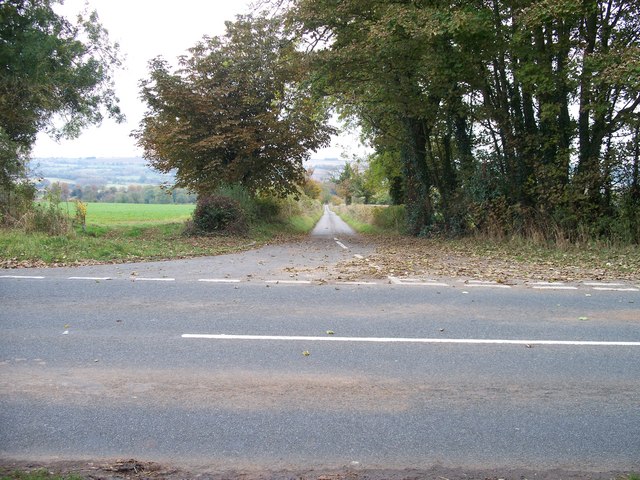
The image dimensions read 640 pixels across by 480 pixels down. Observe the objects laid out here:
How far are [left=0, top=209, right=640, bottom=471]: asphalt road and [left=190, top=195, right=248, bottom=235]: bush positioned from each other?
43.5 feet

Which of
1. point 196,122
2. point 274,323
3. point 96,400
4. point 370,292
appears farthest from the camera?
point 196,122

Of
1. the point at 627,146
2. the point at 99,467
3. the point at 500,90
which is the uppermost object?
the point at 500,90

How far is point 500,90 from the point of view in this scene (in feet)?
66.7

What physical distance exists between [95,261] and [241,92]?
14644 mm

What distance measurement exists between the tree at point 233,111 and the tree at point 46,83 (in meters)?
4.74

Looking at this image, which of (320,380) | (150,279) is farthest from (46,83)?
(320,380)

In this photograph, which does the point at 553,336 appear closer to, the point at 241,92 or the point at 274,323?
the point at 274,323

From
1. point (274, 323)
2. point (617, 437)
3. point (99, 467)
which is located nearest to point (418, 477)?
point (617, 437)

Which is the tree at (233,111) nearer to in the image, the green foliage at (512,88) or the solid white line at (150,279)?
the green foliage at (512,88)

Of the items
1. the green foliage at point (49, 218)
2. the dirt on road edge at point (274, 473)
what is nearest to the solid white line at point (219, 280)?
the dirt on road edge at point (274, 473)

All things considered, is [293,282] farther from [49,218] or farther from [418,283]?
[49,218]

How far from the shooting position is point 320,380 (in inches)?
208

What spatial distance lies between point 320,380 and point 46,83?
24.7 m

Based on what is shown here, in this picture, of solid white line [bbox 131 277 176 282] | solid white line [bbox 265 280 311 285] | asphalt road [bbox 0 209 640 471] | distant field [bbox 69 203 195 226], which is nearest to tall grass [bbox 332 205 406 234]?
distant field [bbox 69 203 195 226]
